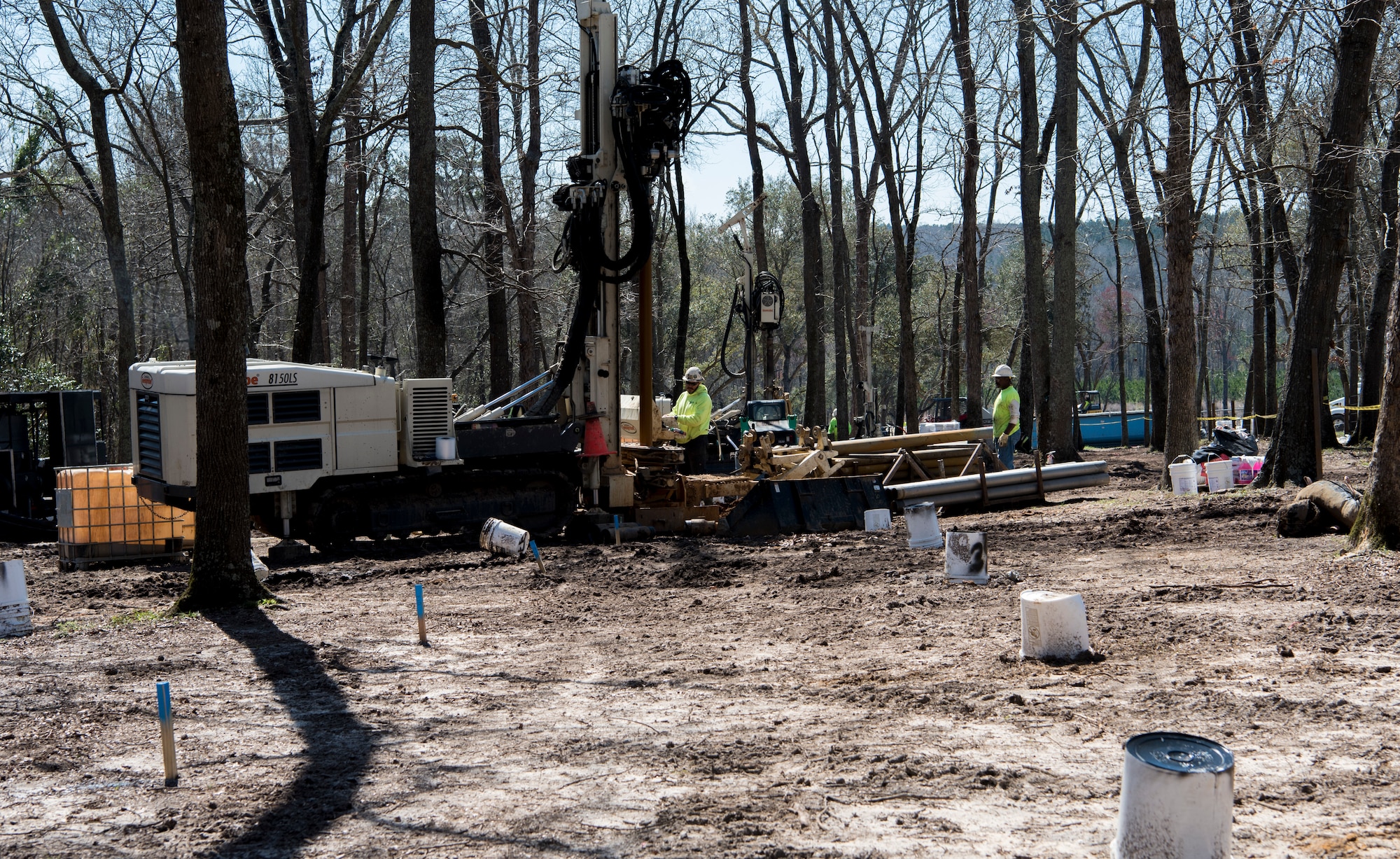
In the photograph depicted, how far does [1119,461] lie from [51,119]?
2541cm

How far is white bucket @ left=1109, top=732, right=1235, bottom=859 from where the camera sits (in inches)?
150

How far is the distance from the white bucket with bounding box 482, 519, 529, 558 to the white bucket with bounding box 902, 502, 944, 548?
4176 millimetres

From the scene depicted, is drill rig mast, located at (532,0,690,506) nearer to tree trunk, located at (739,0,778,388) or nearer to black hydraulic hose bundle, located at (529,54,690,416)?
black hydraulic hose bundle, located at (529,54,690,416)

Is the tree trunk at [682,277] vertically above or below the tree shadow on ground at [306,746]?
above

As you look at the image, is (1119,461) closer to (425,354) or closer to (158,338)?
(425,354)

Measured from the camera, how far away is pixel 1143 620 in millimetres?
7891

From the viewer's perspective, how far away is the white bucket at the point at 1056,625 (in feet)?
22.8

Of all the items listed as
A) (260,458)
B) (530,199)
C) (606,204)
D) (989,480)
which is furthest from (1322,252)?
(530,199)

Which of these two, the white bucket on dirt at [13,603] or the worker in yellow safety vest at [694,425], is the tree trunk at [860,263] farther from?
the white bucket on dirt at [13,603]

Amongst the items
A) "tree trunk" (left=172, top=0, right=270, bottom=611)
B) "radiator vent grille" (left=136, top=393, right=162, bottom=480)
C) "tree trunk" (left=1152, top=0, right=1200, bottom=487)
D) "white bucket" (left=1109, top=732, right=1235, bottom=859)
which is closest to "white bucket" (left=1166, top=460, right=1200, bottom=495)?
"tree trunk" (left=1152, top=0, right=1200, bottom=487)

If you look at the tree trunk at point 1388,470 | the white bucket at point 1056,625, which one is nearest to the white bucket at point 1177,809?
the white bucket at point 1056,625

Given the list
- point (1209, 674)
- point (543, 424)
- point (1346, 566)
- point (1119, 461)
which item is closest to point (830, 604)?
point (1209, 674)

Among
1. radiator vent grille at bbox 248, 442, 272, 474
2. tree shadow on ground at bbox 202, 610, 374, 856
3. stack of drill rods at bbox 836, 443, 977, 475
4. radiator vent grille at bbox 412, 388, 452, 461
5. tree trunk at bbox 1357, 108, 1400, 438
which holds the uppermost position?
tree trunk at bbox 1357, 108, 1400, 438

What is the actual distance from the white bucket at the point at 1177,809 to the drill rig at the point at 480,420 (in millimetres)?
10649
